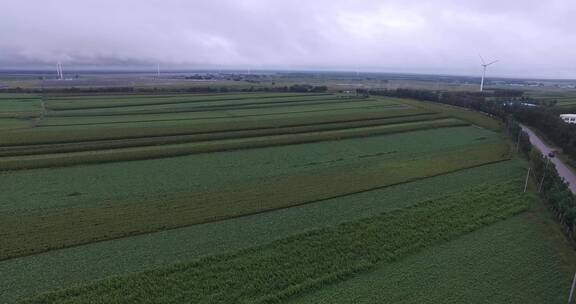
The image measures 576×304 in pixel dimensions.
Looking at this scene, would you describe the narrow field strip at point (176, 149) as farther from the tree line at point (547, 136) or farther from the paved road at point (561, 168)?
the tree line at point (547, 136)

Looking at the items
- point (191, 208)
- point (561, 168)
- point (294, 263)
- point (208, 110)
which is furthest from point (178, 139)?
point (561, 168)

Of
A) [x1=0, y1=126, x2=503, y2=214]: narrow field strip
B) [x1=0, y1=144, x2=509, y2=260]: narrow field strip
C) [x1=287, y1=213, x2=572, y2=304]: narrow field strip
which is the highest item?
[x1=0, y1=126, x2=503, y2=214]: narrow field strip

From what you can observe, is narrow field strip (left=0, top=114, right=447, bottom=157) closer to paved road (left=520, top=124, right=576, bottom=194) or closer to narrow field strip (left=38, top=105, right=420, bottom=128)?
narrow field strip (left=38, top=105, right=420, bottom=128)

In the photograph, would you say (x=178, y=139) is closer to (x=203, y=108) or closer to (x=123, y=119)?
(x=123, y=119)

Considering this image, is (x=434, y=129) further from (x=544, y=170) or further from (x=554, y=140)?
(x=544, y=170)

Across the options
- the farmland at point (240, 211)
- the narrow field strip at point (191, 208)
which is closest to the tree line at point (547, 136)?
the farmland at point (240, 211)

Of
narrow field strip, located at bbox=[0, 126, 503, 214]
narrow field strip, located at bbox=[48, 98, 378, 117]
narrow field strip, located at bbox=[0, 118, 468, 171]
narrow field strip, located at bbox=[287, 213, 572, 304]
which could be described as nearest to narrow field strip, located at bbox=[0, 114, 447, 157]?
narrow field strip, located at bbox=[0, 118, 468, 171]
